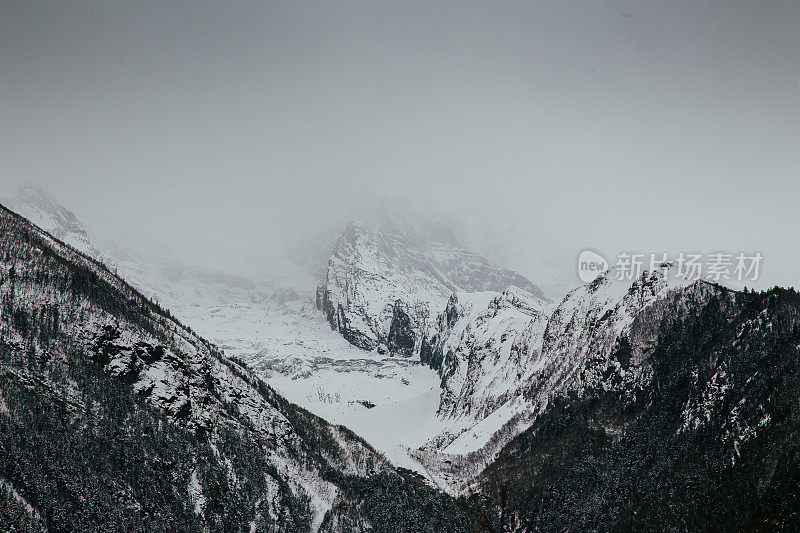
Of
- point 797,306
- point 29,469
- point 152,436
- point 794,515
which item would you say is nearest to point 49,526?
point 29,469

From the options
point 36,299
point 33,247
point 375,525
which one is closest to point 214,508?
point 375,525

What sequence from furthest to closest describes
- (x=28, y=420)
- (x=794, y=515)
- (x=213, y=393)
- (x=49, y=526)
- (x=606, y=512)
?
(x=213, y=393) → (x=606, y=512) → (x=28, y=420) → (x=49, y=526) → (x=794, y=515)

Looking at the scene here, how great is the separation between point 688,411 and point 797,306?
50.7 metres

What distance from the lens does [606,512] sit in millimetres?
179875

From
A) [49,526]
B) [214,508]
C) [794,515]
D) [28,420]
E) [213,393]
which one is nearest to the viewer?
[794,515]

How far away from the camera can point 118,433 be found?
158 meters

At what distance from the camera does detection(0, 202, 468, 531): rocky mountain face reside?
138 meters

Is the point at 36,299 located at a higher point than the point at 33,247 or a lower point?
lower

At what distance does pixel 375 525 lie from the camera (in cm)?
18725

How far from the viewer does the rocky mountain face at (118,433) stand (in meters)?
138

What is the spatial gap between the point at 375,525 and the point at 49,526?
97.9 m

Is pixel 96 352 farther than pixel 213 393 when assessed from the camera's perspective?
No

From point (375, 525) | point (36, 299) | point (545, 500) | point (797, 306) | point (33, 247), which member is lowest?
point (375, 525)

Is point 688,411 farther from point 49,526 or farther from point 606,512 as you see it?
Answer: point 49,526
